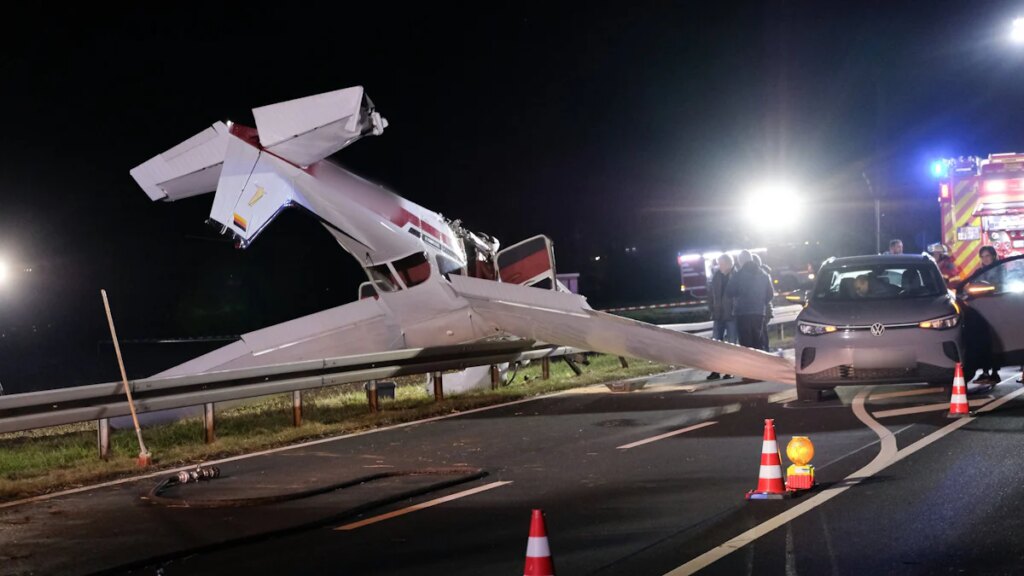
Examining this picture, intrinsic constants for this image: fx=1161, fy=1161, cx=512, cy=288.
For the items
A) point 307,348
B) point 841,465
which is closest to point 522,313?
point 307,348

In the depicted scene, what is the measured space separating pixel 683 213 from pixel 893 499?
2601 inches

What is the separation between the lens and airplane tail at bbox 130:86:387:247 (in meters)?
14.8

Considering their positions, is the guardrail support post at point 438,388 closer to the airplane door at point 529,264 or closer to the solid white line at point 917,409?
the airplane door at point 529,264

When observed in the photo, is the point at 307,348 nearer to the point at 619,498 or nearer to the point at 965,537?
the point at 619,498

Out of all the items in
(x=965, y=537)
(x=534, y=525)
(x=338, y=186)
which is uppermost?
(x=338, y=186)

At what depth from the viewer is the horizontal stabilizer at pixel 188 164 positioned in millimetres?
15547

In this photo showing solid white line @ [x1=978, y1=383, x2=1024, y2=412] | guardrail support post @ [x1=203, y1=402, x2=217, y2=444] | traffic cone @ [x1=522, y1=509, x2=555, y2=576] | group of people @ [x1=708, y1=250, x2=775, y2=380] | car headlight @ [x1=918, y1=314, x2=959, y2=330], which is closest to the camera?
traffic cone @ [x1=522, y1=509, x2=555, y2=576]

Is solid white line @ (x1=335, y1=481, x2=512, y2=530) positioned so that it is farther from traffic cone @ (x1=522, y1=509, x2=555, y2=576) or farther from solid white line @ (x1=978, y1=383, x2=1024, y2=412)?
solid white line @ (x1=978, y1=383, x2=1024, y2=412)

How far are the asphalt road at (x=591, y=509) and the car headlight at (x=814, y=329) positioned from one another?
3.73 ft

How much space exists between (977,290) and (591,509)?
8744 mm

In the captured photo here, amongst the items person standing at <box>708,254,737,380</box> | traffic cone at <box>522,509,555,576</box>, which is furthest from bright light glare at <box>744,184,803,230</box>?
traffic cone at <box>522,509,555,576</box>

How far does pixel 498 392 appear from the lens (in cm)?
1716

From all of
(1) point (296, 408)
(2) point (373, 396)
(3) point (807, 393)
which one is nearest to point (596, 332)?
(3) point (807, 393)

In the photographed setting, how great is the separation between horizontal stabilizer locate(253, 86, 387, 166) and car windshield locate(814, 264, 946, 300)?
610 cm
